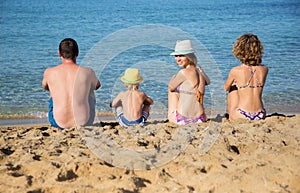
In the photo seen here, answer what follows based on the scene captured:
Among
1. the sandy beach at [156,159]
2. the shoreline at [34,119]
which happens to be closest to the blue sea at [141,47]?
the shoreline at [34,119]

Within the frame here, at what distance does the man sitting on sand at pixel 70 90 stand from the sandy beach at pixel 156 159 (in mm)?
203

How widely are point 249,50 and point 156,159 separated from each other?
7.98 feet

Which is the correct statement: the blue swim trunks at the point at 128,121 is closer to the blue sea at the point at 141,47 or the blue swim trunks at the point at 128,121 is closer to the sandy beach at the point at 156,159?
the sandy beach at the point at 156,159

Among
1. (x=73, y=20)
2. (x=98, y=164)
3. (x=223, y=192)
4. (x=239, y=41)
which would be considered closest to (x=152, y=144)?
(x=98, y=164)

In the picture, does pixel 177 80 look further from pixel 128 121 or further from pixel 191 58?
pixel 128 121

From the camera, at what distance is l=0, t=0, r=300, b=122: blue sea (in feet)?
29.1

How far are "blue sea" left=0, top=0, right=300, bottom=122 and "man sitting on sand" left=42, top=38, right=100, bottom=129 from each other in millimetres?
2742

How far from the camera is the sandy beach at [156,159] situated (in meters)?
3.25

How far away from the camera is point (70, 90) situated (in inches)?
205

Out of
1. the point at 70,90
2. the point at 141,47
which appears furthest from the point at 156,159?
the point at 141,47

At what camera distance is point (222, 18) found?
2517 centimetres

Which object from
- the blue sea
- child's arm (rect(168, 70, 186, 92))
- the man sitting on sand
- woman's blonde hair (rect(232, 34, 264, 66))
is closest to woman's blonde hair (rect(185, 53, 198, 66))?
child's arm (rect(168, 70, 186, 92))

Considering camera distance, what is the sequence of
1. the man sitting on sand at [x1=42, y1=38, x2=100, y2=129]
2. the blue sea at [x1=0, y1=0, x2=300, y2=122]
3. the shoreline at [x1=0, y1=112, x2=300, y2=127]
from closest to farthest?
the man sitting on sand at [x1=42, y1=38, x2=100, y2=129] < the shoreline at [x1=0, y1=112, x2=300, y2=127] < the blue sea at [x1=0, y1=0, x2=300, y2=122]

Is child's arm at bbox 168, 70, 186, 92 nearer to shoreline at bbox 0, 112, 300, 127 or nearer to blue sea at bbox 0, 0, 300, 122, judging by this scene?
shoreline at bbox 0, 112, 300, 127
